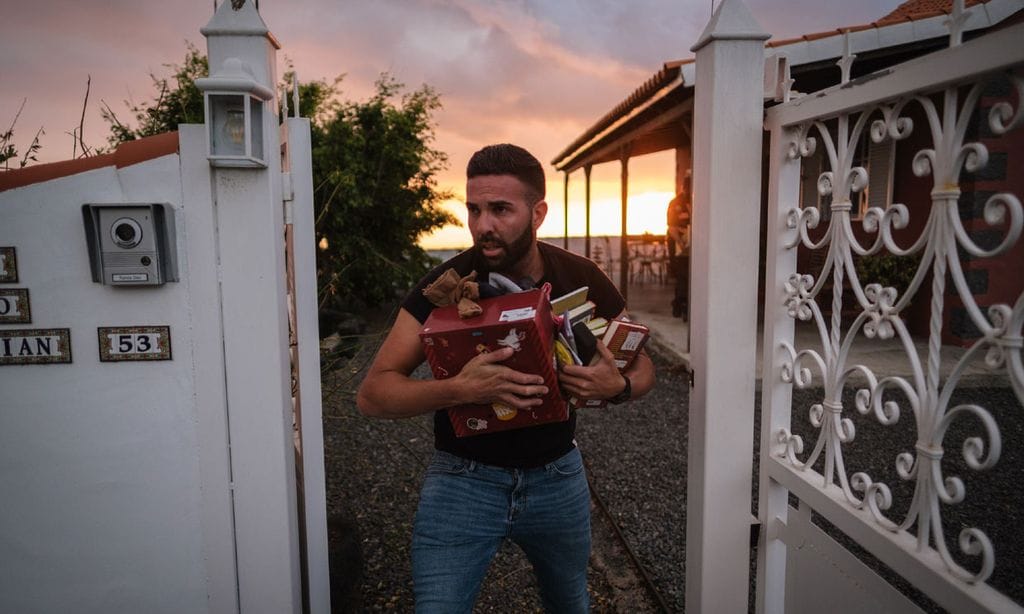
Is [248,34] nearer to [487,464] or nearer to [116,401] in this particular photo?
[116,401]

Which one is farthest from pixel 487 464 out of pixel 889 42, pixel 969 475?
pixel 889 42

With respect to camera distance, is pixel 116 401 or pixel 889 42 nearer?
pixel 116 401

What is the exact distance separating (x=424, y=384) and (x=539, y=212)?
749mm

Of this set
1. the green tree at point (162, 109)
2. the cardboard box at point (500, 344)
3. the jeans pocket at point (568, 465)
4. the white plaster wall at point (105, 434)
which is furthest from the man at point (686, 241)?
the white plaster wall at point (105, 434)

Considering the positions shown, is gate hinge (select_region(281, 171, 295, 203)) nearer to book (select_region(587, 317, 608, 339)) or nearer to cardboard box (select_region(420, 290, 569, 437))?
cardboard box (select_region(420, 290, 569, 437))

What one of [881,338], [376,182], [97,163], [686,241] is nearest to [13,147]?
[97,163]

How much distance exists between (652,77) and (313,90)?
510 cm

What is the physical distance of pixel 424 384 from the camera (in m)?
1.72

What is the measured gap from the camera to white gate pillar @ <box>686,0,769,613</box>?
1749mm

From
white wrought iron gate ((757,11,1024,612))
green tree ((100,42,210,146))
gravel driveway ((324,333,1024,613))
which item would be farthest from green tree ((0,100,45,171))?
white wrought iron gate ((757,11,1024,612))

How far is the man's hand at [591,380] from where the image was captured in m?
1.62

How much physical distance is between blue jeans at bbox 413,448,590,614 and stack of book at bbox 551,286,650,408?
12.9 inches

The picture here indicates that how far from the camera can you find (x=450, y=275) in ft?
5.60

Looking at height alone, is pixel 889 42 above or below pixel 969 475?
above
